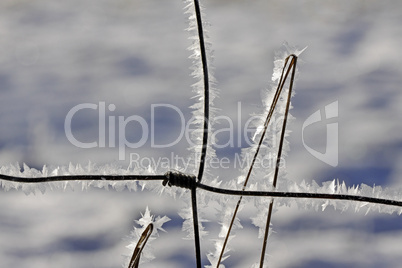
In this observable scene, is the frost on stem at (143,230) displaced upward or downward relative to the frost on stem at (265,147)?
downward

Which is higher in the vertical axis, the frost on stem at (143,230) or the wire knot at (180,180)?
the wire knot at (180,180)

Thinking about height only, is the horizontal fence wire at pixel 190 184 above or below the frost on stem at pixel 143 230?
above

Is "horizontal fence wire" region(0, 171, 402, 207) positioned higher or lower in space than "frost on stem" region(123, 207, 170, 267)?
higher

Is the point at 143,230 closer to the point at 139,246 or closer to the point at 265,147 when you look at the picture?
the point at 139,246

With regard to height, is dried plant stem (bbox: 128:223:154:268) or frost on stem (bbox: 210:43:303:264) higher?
frost on stem (bbox: 210:43:303:264)

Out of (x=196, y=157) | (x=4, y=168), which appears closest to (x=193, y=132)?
(x=196, y=157)

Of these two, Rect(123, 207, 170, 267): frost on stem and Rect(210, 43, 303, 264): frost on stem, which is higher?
Rect(210, 43, 303, 264): frost on stem

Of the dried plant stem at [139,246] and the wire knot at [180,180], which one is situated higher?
the wire knot at [180,180]

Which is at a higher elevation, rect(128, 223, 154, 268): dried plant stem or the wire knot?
the wire knot
